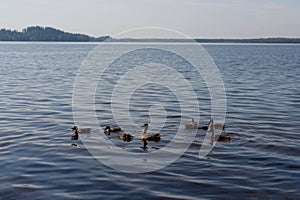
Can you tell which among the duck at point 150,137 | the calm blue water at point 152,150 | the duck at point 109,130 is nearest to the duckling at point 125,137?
the calm blue water at point 152,150

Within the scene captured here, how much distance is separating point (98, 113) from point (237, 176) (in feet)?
43.0

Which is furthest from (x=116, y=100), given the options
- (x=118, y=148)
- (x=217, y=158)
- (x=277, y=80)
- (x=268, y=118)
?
(x=277, y=80)

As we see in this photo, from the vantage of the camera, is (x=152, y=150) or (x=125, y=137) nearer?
(x=152, y=150)

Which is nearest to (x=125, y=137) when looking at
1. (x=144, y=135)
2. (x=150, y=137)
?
(x=144, y=135)

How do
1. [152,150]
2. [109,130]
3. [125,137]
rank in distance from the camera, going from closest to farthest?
1. [152,150]
2. [125,137]
3. [109,130]

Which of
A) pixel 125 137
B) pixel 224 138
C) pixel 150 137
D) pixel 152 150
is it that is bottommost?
pixel 152 150

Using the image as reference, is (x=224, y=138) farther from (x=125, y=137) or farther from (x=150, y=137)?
(x=125, y=137)

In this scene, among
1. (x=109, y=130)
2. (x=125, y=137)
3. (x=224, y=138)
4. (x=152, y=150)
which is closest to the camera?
(x=152, y=150)

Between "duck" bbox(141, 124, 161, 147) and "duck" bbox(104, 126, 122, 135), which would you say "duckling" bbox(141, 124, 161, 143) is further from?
"duck" bbox(104, 126, 122, 135)

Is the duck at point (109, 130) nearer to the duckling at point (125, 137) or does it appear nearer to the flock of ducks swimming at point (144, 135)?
the flock of ducks swimming at point (144, 135)

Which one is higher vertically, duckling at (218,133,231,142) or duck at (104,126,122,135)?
duckling at (218,133,231,142)

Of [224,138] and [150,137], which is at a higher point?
[224,138]

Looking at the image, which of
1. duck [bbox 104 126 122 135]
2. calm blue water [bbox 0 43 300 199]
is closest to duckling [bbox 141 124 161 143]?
calm blue water [bbox 0 43 300 199]

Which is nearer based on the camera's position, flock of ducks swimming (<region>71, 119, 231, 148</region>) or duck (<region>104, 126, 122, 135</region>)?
flock of ducks swimming (<region>71, 119, 231, 148</region>)
